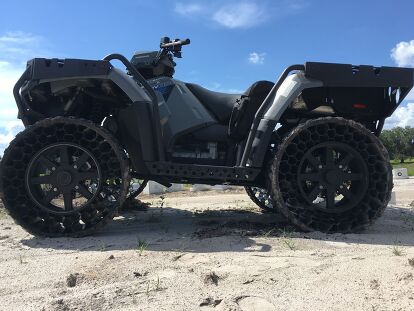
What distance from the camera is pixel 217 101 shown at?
591 centimetres

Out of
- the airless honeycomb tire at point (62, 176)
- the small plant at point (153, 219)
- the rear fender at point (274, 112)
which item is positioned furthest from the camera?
the small plant at point (153, 219)

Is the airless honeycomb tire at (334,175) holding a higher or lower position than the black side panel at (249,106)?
lower

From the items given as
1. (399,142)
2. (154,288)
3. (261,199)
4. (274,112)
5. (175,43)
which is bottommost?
(154,288)

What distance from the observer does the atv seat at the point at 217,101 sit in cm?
584

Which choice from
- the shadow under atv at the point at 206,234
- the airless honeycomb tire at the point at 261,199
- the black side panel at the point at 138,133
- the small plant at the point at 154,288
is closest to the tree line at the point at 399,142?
the airless honeycomb tire at the point at 261,199

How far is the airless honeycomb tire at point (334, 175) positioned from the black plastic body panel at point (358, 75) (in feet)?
1.52

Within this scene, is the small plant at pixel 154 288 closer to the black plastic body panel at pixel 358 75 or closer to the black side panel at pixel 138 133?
the black side panel at pixel 138 133

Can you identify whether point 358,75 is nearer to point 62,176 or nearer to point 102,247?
point 102,247

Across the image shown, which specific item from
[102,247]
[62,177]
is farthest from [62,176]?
[102,247]

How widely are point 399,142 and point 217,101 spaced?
7433 centimetres

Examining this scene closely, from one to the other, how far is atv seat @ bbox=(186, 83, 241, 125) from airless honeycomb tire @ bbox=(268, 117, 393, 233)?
1000 mm

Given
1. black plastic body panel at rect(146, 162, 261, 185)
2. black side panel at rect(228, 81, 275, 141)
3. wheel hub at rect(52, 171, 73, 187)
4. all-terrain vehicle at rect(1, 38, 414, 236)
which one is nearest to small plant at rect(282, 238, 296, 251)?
all-terrain vehicle at rect(1, 38, 414, 236)

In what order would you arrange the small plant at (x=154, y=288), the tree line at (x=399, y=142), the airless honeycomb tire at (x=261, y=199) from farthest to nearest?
the tree line at (x=399, y=142)
the airless honeycomb tire at (x=261, y=199)
the small plant at (x=154, y=288)

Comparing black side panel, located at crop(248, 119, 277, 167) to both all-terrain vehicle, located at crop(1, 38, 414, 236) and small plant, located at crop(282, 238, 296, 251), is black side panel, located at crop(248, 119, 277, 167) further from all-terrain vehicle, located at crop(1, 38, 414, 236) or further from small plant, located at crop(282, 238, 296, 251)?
small plant, located at crop(282, 238, 296, 251)
